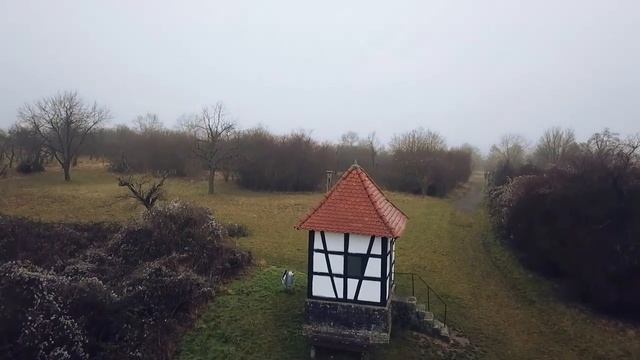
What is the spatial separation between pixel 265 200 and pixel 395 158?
16.1 metres

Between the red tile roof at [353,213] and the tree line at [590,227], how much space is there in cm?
793

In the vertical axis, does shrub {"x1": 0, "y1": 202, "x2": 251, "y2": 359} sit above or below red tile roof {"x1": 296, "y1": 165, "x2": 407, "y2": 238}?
below

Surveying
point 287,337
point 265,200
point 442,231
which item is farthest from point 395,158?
point 287,337

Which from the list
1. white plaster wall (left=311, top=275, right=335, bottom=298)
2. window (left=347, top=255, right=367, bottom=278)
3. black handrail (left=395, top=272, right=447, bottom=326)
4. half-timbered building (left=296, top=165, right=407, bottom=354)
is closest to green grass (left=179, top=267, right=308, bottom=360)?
half-timbered building (left=296, top=165, right=407, bottom=354)

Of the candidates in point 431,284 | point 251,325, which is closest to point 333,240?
point 251,325

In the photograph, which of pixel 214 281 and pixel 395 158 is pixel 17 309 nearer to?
pixel 214 281

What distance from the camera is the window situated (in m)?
13.7

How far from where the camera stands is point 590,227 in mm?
17844

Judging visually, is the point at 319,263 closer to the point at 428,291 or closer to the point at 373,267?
the point at 373,267

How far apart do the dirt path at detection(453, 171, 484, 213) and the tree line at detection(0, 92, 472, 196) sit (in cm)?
167

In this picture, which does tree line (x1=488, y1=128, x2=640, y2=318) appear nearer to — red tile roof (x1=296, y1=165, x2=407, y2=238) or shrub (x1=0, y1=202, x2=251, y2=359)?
red tile roof (x1=296, y1=165, x2=407, y2=238)

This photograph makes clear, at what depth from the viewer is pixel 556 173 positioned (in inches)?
815

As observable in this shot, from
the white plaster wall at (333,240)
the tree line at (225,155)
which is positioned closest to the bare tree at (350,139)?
the tree line at (225,155)

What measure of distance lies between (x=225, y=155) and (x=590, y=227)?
26.4m
